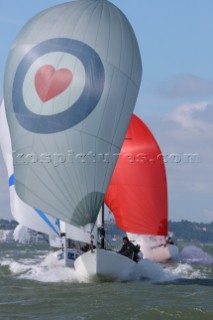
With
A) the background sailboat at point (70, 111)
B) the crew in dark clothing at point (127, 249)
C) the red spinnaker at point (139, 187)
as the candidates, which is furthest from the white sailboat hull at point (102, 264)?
the red spinnaker at point (139, 187)

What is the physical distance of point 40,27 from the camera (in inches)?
848

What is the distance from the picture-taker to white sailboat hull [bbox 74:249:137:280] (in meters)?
20.3

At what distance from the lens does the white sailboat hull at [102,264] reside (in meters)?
20.3

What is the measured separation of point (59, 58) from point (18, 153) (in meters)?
2.47

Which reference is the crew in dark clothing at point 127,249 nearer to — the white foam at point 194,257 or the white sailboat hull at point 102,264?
the white sailboat hull at point 102,264

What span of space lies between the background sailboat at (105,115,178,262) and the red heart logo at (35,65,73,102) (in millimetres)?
8979

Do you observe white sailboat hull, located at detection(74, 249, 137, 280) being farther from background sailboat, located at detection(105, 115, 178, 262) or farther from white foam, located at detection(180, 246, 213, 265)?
white foam, located at detection(180, 246, 213, 265)

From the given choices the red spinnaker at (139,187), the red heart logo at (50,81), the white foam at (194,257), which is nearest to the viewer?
the red heart logo at (50,81)

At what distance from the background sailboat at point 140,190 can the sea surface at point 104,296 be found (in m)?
4.00

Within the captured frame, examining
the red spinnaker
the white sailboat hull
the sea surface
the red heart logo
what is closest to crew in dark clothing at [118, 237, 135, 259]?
the sea surface

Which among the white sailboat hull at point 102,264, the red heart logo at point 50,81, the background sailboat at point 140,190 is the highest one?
the red heart logo at point 50,81

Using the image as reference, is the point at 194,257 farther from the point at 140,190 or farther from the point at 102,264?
the point at 102,264

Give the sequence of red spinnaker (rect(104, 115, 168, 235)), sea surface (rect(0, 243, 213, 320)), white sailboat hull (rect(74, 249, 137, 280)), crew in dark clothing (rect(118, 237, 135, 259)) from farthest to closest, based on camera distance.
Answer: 1. red spinnaker (rect(104, 115, 168, 235))
2. crew in dark clothing (rect(118, 237, 135, 259))
3. white sailboat hull (rect(74, 249, 137, 280))
4. sea surface (rect(0, 243, 213, 320))

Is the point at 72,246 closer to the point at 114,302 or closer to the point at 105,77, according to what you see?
the point at 105,77
